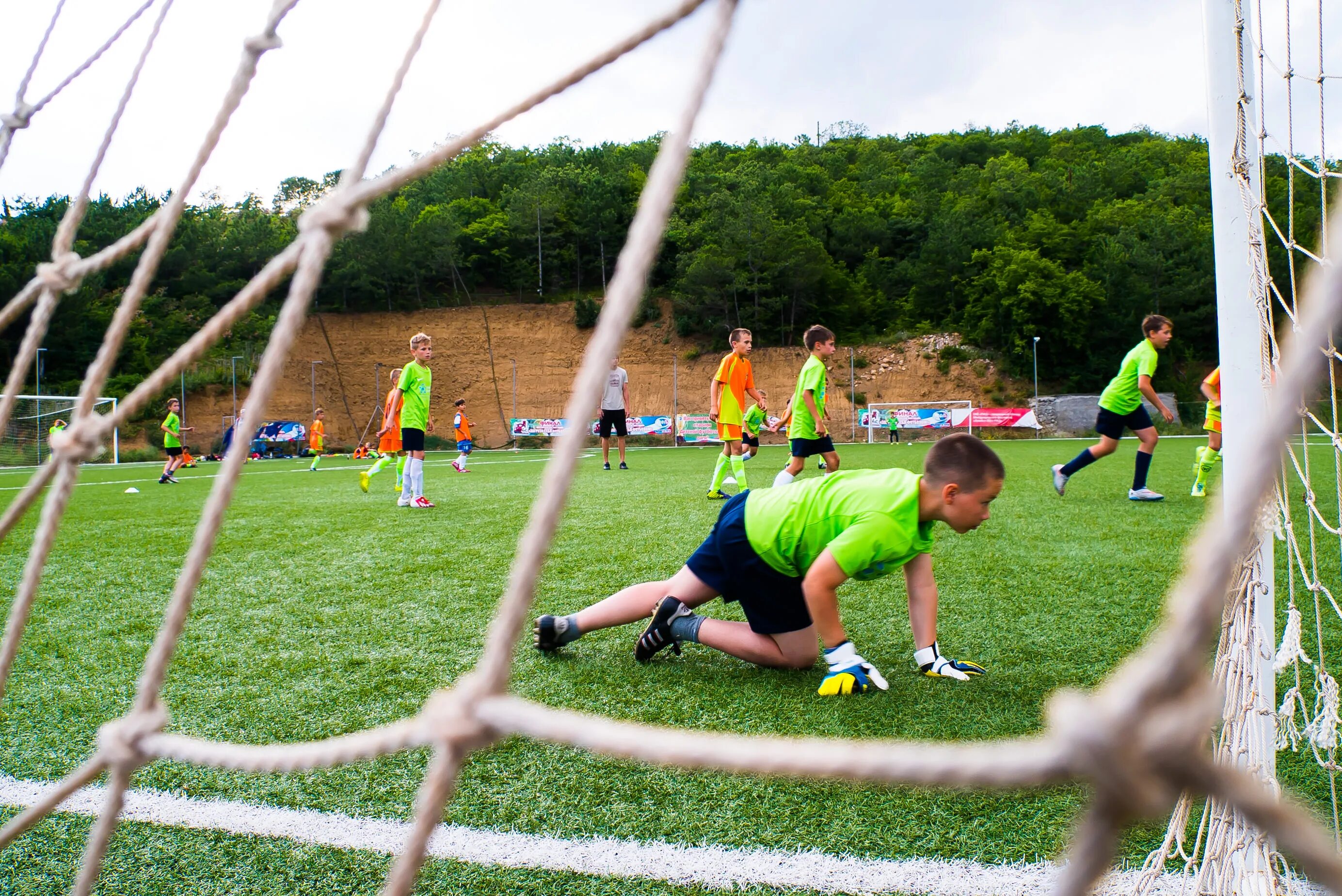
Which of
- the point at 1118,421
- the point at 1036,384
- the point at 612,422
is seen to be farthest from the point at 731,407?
the point at 1036,384

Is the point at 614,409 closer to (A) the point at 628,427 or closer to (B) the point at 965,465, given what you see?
(B) the point at 965,465

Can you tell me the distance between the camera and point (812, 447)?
773 centimetres

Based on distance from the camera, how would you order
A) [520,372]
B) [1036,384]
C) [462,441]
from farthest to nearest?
[520,372], [1036,384], [462,441]

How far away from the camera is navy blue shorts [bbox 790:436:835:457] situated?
7.70 meters

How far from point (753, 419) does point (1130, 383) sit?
482 cm

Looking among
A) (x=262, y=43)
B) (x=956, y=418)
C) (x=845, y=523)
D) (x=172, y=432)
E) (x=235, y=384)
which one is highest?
(x=235, y=384)

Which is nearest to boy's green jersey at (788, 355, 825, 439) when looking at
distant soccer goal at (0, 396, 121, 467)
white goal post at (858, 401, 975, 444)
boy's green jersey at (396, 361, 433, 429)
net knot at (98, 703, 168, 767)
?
boy's green jersey at (396, 361, 433, 429)

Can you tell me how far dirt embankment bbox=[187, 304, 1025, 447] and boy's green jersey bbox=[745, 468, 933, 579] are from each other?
3372cm

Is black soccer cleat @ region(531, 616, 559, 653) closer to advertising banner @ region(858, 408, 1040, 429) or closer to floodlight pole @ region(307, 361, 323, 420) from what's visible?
advertising banner @ region(858, 408, 1040, 429)

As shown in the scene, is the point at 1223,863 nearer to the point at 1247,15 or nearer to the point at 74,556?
the point at 1247,15

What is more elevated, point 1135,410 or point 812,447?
point 1135,410

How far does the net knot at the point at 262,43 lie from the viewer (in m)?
1.38

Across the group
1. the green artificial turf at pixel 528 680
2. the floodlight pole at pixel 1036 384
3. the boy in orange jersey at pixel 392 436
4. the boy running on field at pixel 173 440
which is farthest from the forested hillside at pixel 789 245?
the green artificial turf at pixel 528 680

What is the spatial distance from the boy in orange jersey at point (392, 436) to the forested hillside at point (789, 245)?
26.2 m
